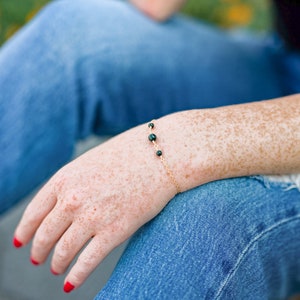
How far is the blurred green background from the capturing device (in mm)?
1969

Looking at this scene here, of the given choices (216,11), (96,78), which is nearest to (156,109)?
(96,78)

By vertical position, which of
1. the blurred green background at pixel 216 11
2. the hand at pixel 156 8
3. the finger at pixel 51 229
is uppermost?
the finger at pixel 51 229

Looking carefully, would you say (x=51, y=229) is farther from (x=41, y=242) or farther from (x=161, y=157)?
(x=161, y=157)

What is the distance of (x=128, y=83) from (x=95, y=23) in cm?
15

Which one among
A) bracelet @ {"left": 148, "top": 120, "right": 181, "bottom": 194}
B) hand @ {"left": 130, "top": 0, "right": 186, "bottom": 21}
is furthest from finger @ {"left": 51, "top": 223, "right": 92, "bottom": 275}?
hand @ {"left": 130, "top": 0, "right": 186, "bottom": 21}

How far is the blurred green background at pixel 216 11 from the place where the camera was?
6.46ft

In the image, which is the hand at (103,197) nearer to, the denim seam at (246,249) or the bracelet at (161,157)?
the bracelet at (161,157)

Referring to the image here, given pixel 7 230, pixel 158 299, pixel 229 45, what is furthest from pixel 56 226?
pixel 7 230

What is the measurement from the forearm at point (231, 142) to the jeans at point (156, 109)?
33 millimetres

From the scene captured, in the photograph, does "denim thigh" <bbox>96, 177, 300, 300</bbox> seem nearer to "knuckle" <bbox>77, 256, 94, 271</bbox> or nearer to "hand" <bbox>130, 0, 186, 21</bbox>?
"knuckle" <bbox>77, 256, 94, 271</bbox>

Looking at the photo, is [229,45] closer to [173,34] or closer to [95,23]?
[173,34]

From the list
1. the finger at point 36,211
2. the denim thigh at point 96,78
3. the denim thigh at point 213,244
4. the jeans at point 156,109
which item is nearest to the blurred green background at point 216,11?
the jeans at point 156,109

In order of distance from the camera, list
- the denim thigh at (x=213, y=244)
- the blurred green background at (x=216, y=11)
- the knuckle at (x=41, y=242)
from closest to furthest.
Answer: the denim thigh at (x=213, y=244), the knuckle at (x=41, y=242), the blurred green background at (x=216, y=11)

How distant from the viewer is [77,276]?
83 cm
